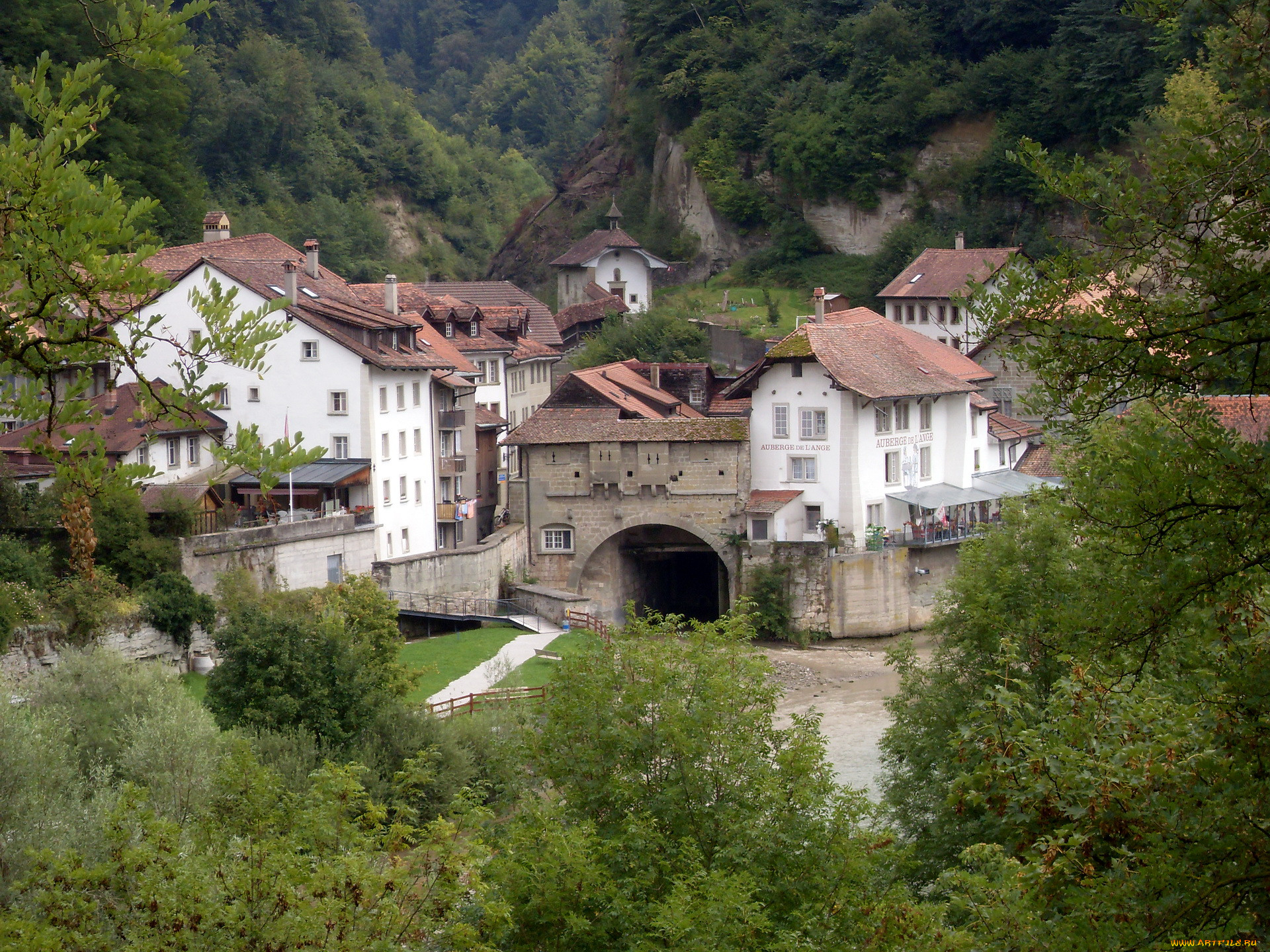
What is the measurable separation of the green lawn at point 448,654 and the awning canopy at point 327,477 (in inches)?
211

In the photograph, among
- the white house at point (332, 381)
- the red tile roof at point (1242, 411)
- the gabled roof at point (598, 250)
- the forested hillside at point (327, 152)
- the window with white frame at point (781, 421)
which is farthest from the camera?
the forested hillside at point (327, 152)

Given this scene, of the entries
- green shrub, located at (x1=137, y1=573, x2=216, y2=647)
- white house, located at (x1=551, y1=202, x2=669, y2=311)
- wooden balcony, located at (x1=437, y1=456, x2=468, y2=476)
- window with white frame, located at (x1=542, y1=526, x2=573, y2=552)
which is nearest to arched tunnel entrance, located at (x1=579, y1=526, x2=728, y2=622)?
window with white frame, located at (x1=542, y1=526, x2=573, y2=552)

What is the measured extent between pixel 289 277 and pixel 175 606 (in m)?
12.6

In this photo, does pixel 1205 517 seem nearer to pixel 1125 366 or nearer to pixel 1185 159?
pixel 1125 366

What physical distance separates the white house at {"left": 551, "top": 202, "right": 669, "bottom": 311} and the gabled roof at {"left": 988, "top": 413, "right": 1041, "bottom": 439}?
27.1 meters

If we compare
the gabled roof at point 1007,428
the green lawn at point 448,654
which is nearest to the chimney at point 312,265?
the green lawn at point 448,654

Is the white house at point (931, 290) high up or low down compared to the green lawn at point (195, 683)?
up

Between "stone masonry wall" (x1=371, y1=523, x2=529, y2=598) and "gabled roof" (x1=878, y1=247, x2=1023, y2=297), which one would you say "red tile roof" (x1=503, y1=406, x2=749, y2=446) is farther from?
"gabled roof" (x1=878, y1=247, x2=1023, y2=297)

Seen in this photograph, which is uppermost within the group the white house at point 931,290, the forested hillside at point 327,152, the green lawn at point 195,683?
the forested hillside at point 327,152

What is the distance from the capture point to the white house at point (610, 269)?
81.9 m

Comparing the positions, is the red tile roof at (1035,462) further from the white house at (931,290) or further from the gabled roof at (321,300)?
the gabled roof at (321,300)

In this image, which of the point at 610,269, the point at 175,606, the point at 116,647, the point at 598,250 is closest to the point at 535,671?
the point at 175,606

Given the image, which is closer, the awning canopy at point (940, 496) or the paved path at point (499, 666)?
the paved path at point (499, 666)

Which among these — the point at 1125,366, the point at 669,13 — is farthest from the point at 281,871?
the point at 669,13
